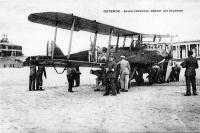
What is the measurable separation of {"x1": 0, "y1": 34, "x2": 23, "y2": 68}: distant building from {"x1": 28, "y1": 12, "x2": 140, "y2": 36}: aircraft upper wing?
55.8 metres

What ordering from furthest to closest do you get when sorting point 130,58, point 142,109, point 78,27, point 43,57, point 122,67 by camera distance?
point 130,58
point 78,27
point 122,67
point 43,57
point 142,109

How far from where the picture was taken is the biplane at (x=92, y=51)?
11.2 m

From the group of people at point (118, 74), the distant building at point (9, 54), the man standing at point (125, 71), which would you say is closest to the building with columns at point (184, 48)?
the group of people at point (118, 74)

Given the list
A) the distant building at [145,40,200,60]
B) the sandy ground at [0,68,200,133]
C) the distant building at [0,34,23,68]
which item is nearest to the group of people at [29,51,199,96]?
the sandy ground at [0,68,200,133]

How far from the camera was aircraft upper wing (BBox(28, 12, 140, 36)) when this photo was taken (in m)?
10.8

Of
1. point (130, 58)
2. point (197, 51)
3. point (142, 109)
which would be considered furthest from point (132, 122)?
point (197, 51)

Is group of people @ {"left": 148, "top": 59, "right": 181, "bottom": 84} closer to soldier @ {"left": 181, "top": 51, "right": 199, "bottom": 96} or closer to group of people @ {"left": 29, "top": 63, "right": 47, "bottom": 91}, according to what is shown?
soldier @ {"left": 181, "top": 51, "right": 199, "bottom": 96}

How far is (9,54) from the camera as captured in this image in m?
74.8

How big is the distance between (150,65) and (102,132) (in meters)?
10.5

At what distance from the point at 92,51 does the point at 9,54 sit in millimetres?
65110

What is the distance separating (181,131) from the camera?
5477 mm

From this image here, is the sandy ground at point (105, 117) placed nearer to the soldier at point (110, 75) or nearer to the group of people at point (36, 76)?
the soldier at point (110, 75)

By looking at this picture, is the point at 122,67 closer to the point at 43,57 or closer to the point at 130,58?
the point at 130,58

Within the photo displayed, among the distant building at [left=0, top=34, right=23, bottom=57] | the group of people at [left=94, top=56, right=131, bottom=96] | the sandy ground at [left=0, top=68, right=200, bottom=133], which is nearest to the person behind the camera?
the sandy ground at [left=0, top=68, right=200, bottom=133]
